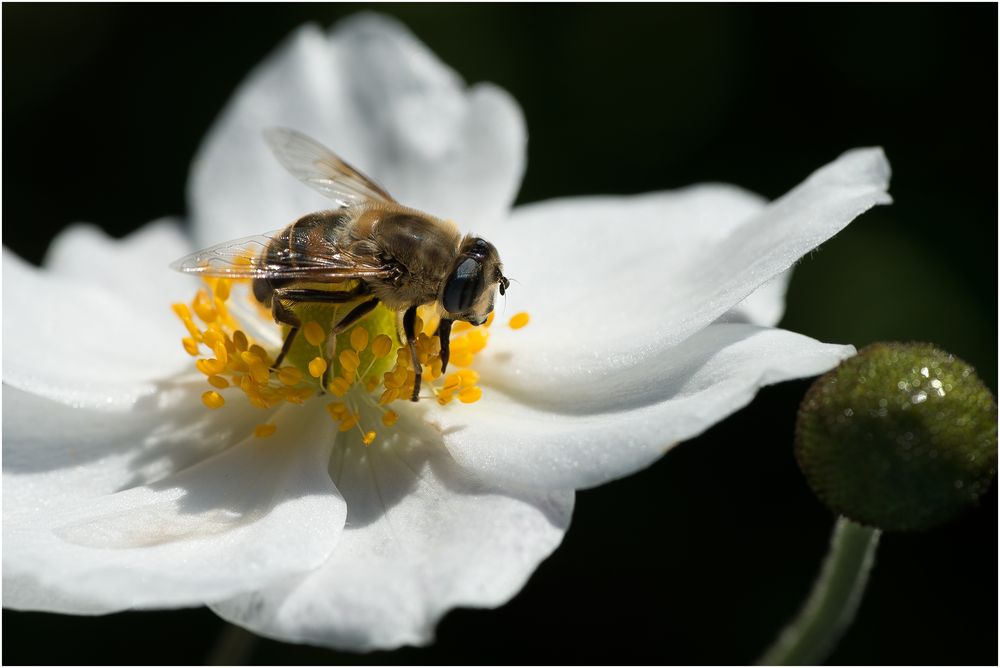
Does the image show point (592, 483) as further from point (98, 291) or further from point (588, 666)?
point (98, 291)

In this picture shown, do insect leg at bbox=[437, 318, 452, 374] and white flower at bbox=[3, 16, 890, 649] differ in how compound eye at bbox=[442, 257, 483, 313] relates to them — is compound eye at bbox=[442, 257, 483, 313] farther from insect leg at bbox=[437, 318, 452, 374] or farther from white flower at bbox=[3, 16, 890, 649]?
white flower at bbox=[3, 16, 890, 649]

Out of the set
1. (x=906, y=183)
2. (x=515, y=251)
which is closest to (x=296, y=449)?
(x=515, y=251)

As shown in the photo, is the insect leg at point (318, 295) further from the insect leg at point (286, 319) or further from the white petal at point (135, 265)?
the white petal at point (135, 265)

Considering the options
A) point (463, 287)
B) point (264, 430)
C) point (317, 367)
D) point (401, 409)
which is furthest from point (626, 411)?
point (264, 430)

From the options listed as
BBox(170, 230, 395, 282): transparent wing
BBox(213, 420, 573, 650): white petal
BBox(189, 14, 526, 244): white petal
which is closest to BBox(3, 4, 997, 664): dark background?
BBox(189, 14, 526, 244): white petal

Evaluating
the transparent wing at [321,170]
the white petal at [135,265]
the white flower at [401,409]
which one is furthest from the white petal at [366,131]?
the transparent wing at [321,170]

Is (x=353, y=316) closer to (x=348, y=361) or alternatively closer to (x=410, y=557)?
(x=348, y=361)

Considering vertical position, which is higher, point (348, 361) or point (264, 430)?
A: point (348, 361)
